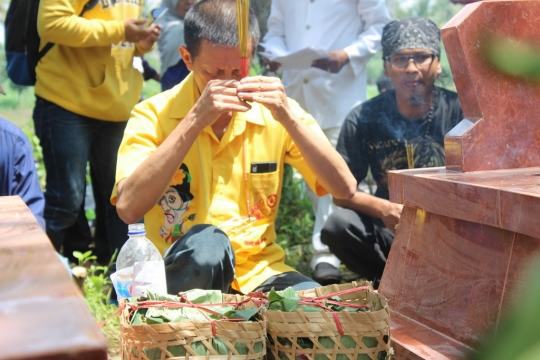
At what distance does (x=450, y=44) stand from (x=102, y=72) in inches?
86.0

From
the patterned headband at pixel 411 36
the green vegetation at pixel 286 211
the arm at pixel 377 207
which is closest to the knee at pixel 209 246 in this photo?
the green vegetation at pixel 286 211

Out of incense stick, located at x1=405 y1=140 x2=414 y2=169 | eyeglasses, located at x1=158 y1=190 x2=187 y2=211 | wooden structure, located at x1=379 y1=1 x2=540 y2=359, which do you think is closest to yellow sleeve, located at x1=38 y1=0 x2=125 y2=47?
→ eyeglasses, located at x1=158 y1=190 x2=187 y2=211

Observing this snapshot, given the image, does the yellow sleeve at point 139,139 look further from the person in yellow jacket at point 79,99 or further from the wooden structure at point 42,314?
the wooden structure at point 42,314

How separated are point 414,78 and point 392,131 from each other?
33 centimetres

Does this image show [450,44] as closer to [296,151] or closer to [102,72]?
[296,151]

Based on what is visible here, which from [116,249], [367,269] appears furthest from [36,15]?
[367,269]

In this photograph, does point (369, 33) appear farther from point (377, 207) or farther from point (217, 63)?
point (217, 63)

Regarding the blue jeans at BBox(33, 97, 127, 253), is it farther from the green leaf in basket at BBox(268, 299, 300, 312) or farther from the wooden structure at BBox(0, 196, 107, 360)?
the wooden structure at BBox(0, 196, 107, 360)

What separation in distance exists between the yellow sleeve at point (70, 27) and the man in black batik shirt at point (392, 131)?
4.37 feet

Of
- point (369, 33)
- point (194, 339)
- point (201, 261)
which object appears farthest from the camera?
point (369, 33)

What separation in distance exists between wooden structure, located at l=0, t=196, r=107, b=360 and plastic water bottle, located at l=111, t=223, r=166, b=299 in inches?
47.2

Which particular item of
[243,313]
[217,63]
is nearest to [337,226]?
[217,63]

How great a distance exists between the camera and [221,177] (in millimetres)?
2725

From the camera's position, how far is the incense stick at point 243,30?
2420mm
